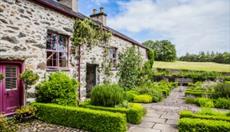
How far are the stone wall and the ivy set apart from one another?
0.49 metres

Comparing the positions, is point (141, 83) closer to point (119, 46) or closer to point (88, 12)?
point (119, 46)

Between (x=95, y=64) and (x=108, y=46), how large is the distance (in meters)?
2.28

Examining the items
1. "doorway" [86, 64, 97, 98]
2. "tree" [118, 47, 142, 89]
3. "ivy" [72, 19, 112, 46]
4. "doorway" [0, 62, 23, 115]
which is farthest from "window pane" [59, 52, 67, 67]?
"tree" [118, 47, 142, 89]

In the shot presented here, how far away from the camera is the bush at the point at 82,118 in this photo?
707 centimetres

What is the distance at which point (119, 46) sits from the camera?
59.2 feet

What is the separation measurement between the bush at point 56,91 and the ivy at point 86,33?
3140 millimetres

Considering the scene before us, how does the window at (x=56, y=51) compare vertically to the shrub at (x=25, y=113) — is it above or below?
above

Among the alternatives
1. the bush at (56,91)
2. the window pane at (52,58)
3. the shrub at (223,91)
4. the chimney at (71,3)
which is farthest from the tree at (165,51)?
the bush at (56,91)

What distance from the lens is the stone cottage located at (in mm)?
8058

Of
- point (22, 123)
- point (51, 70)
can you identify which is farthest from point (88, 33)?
point (22, 123)

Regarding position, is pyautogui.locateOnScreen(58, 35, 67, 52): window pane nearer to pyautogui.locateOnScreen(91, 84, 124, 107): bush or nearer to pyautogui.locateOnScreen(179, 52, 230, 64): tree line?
pyautogui.locateOnScreen(91, 84, 124, 107): bush

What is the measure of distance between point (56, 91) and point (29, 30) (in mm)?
2809

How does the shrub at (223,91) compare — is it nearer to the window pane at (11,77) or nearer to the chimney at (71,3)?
the chimney at (71,3)

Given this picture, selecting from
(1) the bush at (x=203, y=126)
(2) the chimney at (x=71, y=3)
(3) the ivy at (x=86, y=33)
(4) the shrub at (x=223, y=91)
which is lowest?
(1) the bush at (x=203, y=126)
